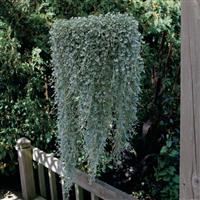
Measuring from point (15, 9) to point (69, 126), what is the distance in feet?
4.84

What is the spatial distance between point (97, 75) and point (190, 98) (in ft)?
2.06

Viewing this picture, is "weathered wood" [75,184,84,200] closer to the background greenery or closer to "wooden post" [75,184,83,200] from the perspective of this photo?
"wooden post" [75,184,83,200]

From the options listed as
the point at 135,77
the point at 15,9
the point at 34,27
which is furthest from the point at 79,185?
the point at 15,9

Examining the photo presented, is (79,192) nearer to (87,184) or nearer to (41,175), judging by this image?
(87,184)

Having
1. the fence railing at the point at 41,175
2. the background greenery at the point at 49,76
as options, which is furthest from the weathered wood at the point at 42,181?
the background greenery at the point at 49,76

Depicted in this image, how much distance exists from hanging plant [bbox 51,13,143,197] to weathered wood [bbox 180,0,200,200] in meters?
0.54

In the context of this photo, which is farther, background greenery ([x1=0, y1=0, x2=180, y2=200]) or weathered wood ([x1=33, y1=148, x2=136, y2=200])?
background greenery ([x1=0, y1=0, x2=180, y2=200])

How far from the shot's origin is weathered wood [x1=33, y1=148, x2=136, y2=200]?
1957 mm

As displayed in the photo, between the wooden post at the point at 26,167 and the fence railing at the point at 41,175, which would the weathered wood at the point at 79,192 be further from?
the wooden post at the point at 26,167

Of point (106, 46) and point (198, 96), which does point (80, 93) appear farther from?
point (198, 96)

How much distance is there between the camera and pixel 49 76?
2832 mm

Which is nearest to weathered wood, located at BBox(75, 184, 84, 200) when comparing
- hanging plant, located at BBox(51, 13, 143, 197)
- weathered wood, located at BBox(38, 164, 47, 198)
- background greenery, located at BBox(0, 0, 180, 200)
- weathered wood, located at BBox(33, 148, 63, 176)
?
weathered wood, located at BBox(33, 148, 63, 176)

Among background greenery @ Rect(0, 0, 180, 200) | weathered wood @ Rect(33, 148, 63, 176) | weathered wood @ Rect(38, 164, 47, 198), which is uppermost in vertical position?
background greenery @ Rect(0, 0, 180, 200)

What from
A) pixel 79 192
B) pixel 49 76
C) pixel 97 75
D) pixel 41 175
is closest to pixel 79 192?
pixel 79 192
